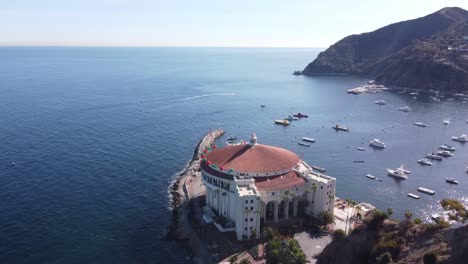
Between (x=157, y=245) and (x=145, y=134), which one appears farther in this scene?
(x=145, y=134)

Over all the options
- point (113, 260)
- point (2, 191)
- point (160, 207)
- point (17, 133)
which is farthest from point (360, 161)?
point (17, 133)

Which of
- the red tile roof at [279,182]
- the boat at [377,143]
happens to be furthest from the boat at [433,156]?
the red tile roof at [279,182]

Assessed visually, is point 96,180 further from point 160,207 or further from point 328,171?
point 328,171

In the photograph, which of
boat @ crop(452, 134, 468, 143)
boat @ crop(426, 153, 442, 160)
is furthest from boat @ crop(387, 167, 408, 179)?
boat @ crop(452, 134, 468, 143)

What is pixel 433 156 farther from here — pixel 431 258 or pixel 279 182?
pixel 431 258

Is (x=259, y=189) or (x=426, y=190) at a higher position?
(x=259, y=189)

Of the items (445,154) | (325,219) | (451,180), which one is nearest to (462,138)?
(445,154)

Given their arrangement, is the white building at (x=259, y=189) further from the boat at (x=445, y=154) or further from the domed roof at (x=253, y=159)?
the boat at (x=445, y=154)
